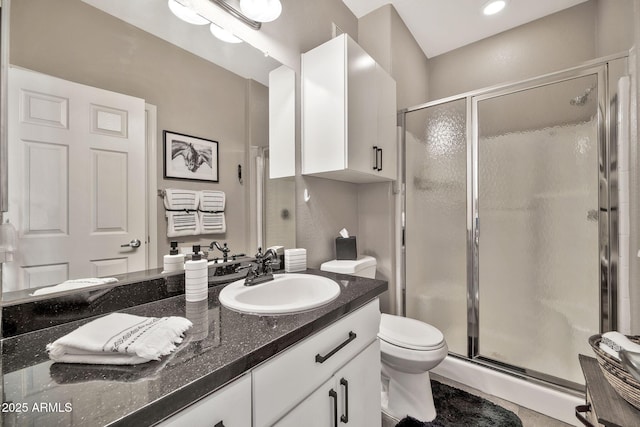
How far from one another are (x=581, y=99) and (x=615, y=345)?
4.58ft

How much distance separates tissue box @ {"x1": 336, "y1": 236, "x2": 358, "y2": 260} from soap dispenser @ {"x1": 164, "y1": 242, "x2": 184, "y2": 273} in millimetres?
998

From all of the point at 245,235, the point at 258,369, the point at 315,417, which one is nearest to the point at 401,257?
the point at 245,235

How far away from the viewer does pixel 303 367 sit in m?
0.73

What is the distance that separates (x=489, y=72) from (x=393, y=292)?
7.15ft

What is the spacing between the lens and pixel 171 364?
0.53 m

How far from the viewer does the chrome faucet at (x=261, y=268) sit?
1.11 metres

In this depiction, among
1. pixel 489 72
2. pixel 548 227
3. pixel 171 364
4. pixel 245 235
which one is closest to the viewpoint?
pixel 171 364

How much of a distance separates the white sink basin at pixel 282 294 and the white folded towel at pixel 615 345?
937 millimetres

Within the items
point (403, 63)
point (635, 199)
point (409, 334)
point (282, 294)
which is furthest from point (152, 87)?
point (635, 199)

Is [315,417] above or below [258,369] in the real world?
below

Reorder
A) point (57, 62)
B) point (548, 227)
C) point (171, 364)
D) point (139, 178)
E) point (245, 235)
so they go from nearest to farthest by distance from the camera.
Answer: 1. point (171, 364)
2. point (57, 62)
3. point (139, 178)
4. point (245, 235)
5. point (548, 227)

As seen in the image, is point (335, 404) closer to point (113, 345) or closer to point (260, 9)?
point (113, 345)

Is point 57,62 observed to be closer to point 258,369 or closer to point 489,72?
point 258,369

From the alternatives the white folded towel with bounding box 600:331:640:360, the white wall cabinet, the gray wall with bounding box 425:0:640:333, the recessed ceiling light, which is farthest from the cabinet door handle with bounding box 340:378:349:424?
the recessed ceiling light
